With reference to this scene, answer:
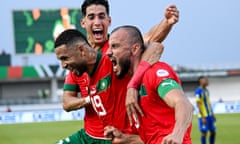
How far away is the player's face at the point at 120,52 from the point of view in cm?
536

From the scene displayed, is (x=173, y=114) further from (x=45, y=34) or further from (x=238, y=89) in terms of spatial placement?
(x=238, y=89)

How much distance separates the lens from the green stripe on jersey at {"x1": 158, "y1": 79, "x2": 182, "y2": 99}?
490cm

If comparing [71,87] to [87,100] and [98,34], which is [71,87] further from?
[98,34]

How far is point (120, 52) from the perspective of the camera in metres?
5.36

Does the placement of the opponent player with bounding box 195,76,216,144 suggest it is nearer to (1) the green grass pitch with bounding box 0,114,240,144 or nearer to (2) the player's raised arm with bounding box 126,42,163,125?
(1) the green grass pitch with bounding box 0,114,240,144

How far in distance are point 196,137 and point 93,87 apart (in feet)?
50.0

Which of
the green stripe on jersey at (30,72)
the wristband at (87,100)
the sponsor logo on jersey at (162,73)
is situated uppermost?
the sponsor logo on jersey at (162,73)

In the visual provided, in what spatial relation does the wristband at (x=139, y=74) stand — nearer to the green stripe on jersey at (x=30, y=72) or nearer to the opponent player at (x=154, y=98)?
the opponent player at (x=154, y=98)

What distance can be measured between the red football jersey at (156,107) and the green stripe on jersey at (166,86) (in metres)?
0.05

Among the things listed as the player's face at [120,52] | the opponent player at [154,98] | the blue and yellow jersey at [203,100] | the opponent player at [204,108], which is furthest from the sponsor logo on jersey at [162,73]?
the blue and yellow jersey at [203,100]

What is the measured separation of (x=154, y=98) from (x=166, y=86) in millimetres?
233

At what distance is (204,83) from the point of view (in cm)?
1780

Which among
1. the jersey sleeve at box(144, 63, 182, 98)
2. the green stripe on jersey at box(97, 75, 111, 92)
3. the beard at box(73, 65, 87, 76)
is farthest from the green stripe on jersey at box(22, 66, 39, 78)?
the jersey sleeve at box(144, 63, 182, 98)

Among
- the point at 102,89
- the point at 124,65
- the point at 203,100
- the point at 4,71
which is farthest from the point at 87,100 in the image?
the point at 4,71
